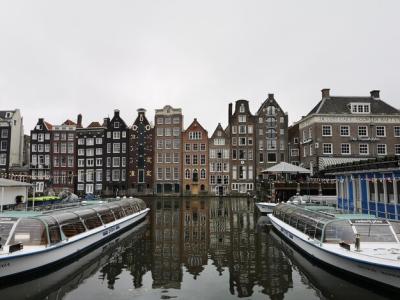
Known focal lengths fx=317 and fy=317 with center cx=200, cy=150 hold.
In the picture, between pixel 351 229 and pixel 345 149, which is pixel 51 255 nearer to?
pixel 351 229

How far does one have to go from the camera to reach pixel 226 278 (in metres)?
13.0

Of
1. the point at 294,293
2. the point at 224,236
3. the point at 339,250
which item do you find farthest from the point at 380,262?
the point at 224,236

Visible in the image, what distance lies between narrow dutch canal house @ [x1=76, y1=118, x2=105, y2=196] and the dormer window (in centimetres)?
5071

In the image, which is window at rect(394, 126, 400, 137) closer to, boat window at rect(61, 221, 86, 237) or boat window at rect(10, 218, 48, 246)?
boat window at rect(61, 221, 86, 237)

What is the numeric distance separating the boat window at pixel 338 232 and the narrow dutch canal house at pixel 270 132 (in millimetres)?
51840

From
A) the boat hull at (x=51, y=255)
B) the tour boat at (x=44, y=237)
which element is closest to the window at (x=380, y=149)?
the boat hull at (x=51, y=255)

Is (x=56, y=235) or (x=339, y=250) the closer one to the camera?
(x=339, y=250)

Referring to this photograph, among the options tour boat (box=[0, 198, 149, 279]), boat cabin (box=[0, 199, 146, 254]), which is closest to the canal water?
tour boat (box=[0, 198, 149, 279])

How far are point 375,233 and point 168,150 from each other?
190 ft

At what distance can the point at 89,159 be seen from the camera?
71312 mm

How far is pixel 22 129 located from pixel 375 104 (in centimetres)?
7620

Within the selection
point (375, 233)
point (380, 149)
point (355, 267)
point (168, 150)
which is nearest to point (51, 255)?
point (355, 267)

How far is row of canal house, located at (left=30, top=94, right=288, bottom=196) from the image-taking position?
218 ft

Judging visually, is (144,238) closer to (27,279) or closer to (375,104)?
(27,279)
